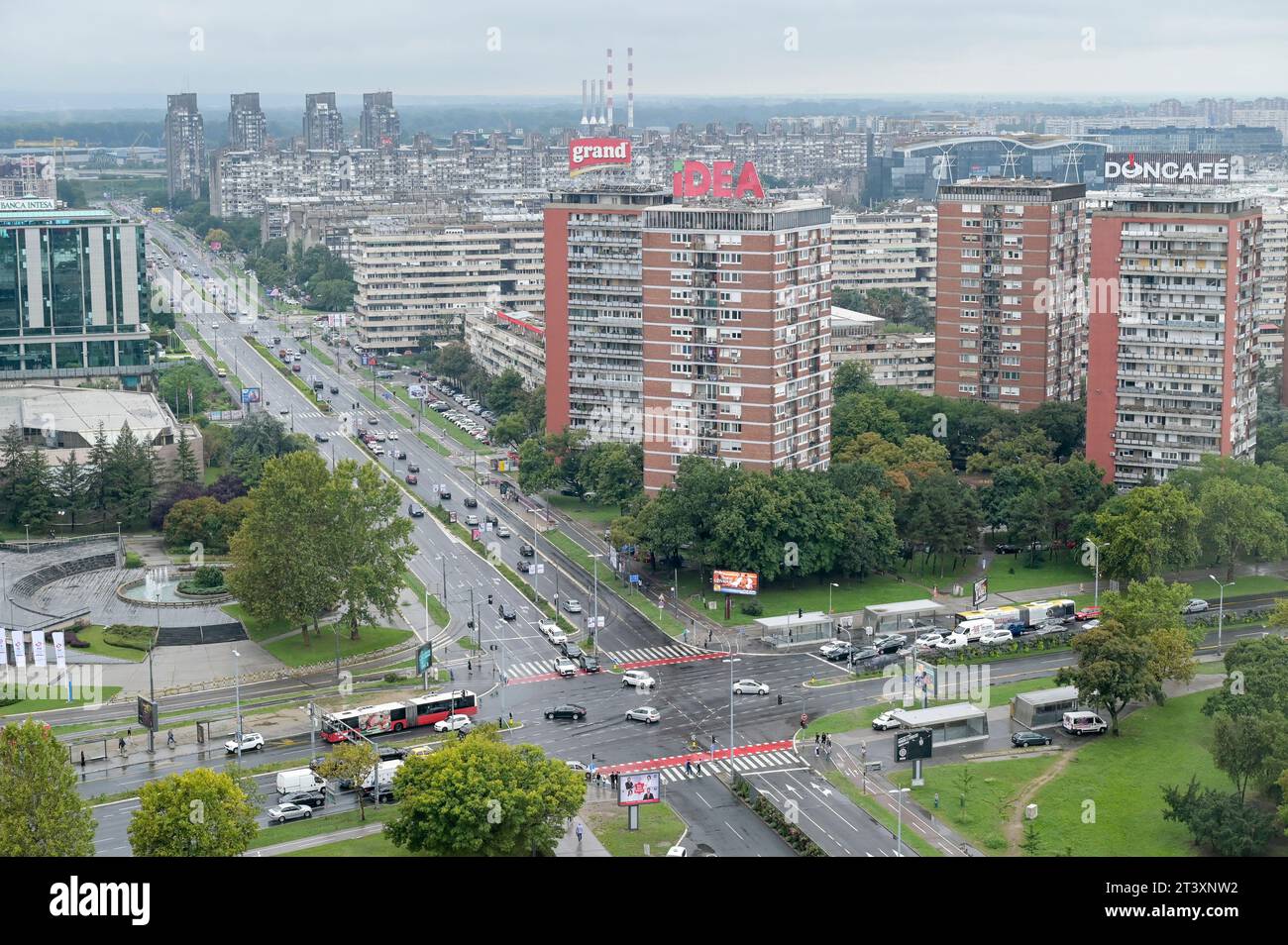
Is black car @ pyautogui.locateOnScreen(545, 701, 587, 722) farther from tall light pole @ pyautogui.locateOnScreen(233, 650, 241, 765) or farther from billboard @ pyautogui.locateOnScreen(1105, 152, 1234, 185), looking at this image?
billboard @ pyautogui.locateOnScreen(1105, 152, 1234, 185)

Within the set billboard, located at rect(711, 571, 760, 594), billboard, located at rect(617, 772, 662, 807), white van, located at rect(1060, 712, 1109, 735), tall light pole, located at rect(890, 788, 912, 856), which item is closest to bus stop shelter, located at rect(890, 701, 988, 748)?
white van, located at rect(1060, 712, 1109, 735)

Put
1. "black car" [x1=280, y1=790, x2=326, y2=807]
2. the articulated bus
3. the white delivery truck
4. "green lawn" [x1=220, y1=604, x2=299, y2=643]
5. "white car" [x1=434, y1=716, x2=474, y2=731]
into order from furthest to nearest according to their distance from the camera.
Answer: "green lawn" [x1=220, y1=604, x2=299, y2=643], "white car" [x1=434, y1=716, x2=474, y2=731], the articulated bus, the white delivery truck, "black car" [x1=280, y1=790, x2=326, y2=807]

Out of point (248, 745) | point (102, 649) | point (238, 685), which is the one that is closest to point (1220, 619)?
point (248, 745)

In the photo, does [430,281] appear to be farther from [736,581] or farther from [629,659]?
[629,659]

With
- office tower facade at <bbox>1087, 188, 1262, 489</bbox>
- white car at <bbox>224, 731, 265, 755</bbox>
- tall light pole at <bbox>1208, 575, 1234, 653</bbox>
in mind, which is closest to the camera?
white car at <bbox>224, 731, 265, 755</bbox>

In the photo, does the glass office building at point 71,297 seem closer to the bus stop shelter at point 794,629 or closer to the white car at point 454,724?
the bus stop shelter at point 794,629
